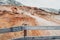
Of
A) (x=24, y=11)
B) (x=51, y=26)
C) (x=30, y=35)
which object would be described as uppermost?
(x=24, y=11)

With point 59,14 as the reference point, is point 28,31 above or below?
below

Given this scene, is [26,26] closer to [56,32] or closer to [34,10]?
[34,10]

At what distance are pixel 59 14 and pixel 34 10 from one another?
497mm

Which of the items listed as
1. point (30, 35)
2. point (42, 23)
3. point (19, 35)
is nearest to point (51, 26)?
point (42, 23)

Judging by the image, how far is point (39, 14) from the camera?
3.02 meters

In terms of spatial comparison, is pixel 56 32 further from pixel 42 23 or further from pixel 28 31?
pixel 28 31

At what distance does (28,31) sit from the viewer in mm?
2912

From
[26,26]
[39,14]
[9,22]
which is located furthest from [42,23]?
[9,22]

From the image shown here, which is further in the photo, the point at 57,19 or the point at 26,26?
the point at 57,19

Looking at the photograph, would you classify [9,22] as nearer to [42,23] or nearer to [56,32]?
[42,23]

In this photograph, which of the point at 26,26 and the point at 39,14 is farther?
the point at 39,14

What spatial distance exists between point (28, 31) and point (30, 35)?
8 cm

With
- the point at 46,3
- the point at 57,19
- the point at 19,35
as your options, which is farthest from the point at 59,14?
the point at 19,35

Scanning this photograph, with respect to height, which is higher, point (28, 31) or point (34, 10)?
point (34, 10)
